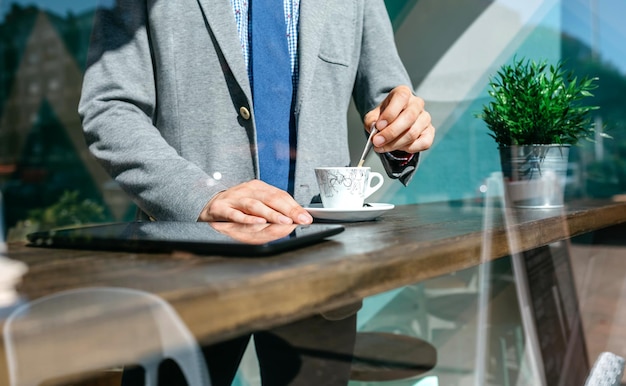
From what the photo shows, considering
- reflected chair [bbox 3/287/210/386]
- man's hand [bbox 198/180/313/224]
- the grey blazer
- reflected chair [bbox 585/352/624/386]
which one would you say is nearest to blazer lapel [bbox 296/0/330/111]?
the grey blazer

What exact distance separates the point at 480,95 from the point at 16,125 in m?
0.92

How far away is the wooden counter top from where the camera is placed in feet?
1.05

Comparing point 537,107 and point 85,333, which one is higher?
point 537,107

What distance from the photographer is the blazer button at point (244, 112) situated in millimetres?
852

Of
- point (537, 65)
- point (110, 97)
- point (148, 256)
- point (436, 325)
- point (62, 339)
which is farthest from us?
point (436, 325)

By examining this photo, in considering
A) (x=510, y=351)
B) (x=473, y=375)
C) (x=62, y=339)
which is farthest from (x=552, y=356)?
(x=62, y=339)

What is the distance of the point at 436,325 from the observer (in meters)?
1.53

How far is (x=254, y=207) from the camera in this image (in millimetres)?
584

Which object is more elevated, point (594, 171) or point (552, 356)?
point (594, 171)

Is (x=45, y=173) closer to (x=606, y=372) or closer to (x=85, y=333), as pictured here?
(x=85, y=333)

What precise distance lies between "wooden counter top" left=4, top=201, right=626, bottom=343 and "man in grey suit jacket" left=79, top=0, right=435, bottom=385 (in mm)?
142

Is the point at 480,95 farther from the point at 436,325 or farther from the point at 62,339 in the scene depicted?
the point at 62,339

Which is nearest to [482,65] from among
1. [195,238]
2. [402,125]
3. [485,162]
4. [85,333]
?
[485,162]

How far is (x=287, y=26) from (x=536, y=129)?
46 cm
